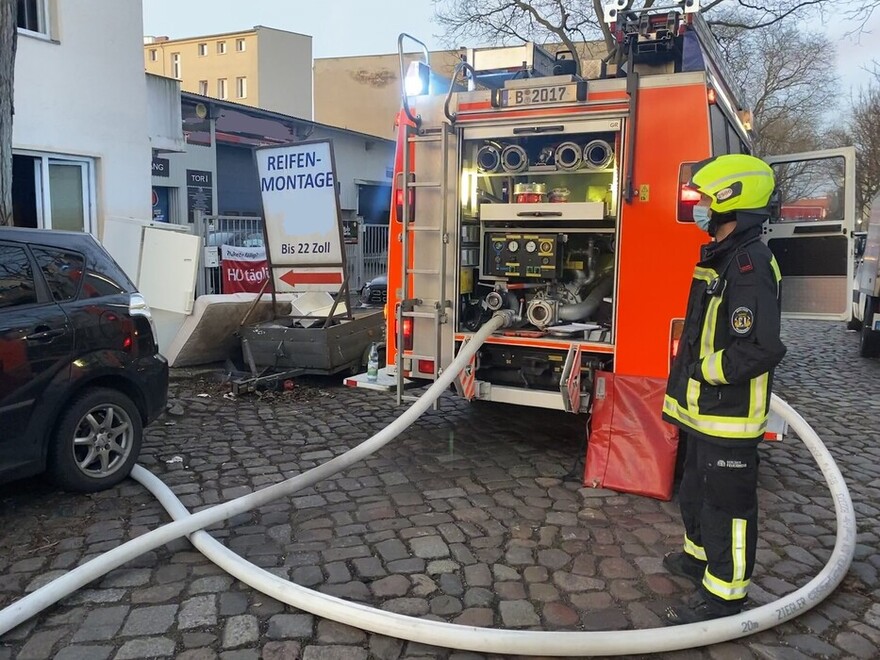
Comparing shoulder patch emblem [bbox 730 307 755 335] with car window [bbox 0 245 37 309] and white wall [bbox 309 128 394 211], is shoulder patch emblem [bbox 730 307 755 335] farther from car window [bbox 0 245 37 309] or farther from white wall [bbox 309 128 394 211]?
white wall [bbox 309 128 394 211]

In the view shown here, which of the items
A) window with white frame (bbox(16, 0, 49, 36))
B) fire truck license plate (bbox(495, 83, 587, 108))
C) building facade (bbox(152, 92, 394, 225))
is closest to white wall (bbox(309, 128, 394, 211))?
building facade (bbox(152, 92, 394, 225))

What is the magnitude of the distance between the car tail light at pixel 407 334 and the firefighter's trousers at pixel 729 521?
2747 millimetres

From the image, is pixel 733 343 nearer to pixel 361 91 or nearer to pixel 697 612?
pixel 697 612

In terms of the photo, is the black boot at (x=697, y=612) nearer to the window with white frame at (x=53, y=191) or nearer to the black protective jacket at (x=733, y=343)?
the black protective jacket at (x=733, y=343)

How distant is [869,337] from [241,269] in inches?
402

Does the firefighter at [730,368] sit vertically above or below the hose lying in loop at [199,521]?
above

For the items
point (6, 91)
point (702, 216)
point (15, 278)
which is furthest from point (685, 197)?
point (6, 91)

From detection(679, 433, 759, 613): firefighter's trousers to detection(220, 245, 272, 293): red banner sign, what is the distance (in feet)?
34.5

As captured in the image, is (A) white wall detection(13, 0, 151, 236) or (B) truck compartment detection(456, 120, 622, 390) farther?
(A) white wall detection(13, 0, 151, 236)

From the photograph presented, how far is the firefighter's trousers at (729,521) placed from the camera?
307 cm

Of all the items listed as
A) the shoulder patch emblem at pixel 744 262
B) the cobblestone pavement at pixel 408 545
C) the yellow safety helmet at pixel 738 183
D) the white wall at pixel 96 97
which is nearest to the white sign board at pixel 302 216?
the cobblestone pavement at pixel 408 545

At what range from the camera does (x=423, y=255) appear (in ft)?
18.0

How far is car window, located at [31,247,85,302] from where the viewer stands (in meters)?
4.49

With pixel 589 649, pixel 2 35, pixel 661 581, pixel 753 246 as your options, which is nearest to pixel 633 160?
pixel 753 246
